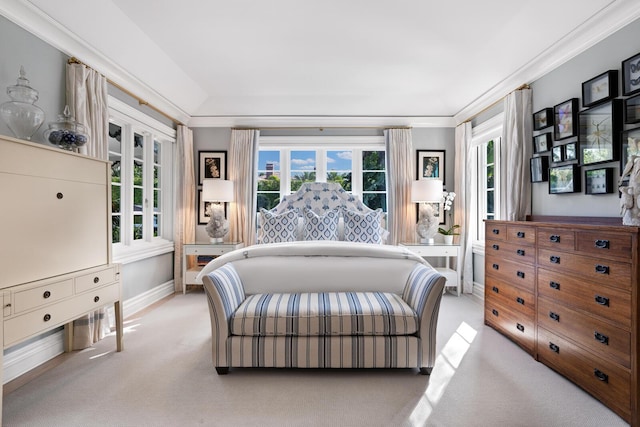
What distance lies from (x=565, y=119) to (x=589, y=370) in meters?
1.93

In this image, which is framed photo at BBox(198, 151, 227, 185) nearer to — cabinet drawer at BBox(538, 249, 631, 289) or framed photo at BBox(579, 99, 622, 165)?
cabinet drawer at BBox(538, 249, 631, 289)

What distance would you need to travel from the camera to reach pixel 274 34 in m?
3.07

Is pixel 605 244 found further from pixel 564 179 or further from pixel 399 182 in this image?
pixel 399 182

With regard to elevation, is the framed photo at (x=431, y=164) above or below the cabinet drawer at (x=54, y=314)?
above

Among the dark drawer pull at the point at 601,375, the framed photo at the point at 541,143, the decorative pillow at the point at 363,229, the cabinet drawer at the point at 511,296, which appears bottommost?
the dark drawer pull at the point at 601,375

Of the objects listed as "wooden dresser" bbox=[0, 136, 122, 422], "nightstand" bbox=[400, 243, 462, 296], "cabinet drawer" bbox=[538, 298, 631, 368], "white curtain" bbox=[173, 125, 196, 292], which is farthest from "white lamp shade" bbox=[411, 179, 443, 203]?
"wooden dresser" bbox=[0, 136, 122, 422]

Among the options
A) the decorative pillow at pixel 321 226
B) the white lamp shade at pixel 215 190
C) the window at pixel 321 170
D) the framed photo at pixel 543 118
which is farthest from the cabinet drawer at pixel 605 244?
the white lamp shade at pixel 215 190

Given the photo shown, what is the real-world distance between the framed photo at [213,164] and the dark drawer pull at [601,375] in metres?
4.58

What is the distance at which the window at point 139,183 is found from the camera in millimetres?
3613

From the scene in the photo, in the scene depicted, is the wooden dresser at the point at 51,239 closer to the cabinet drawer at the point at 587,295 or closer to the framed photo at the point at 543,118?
the cabinet drawer at the point at 587,295

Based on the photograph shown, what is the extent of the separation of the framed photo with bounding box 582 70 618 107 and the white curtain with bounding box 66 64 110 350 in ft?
12.8

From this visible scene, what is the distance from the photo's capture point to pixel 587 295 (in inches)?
81.9

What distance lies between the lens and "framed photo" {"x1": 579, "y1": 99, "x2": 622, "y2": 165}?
231 centimetres

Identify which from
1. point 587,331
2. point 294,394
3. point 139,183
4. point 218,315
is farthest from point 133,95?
point 587,331
